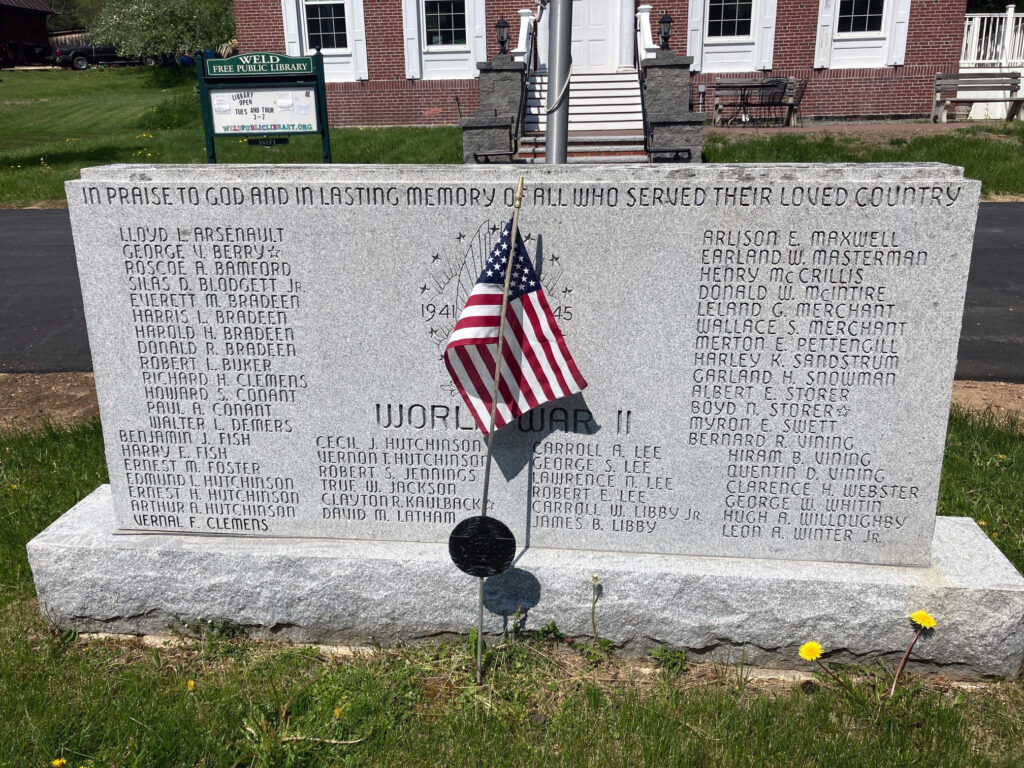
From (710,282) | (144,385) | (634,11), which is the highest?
(634,11)

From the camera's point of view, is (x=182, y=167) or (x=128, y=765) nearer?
(x=128, y=765)

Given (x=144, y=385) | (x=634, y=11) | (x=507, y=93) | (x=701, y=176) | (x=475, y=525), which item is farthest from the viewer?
(x=634, y=11)

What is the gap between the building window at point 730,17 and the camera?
759 inches

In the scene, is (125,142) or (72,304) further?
(125,142)

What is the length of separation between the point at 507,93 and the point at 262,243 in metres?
11.9

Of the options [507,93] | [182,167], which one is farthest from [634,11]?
[182,167]

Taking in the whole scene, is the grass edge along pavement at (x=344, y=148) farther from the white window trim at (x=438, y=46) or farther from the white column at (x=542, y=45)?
the white column at (x=542, y=45)

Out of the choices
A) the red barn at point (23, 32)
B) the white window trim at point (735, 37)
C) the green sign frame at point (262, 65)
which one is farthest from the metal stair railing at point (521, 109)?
the red barn at point (23, 32)

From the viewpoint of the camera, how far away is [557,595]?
3596mm

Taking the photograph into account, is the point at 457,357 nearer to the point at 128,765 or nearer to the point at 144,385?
the point at 144,385

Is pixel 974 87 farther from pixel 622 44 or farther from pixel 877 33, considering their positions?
pixel 622 44

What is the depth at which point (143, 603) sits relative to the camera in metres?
3.78

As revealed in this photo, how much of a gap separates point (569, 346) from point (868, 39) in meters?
19.7

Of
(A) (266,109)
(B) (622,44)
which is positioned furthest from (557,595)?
(B) (622,44)
